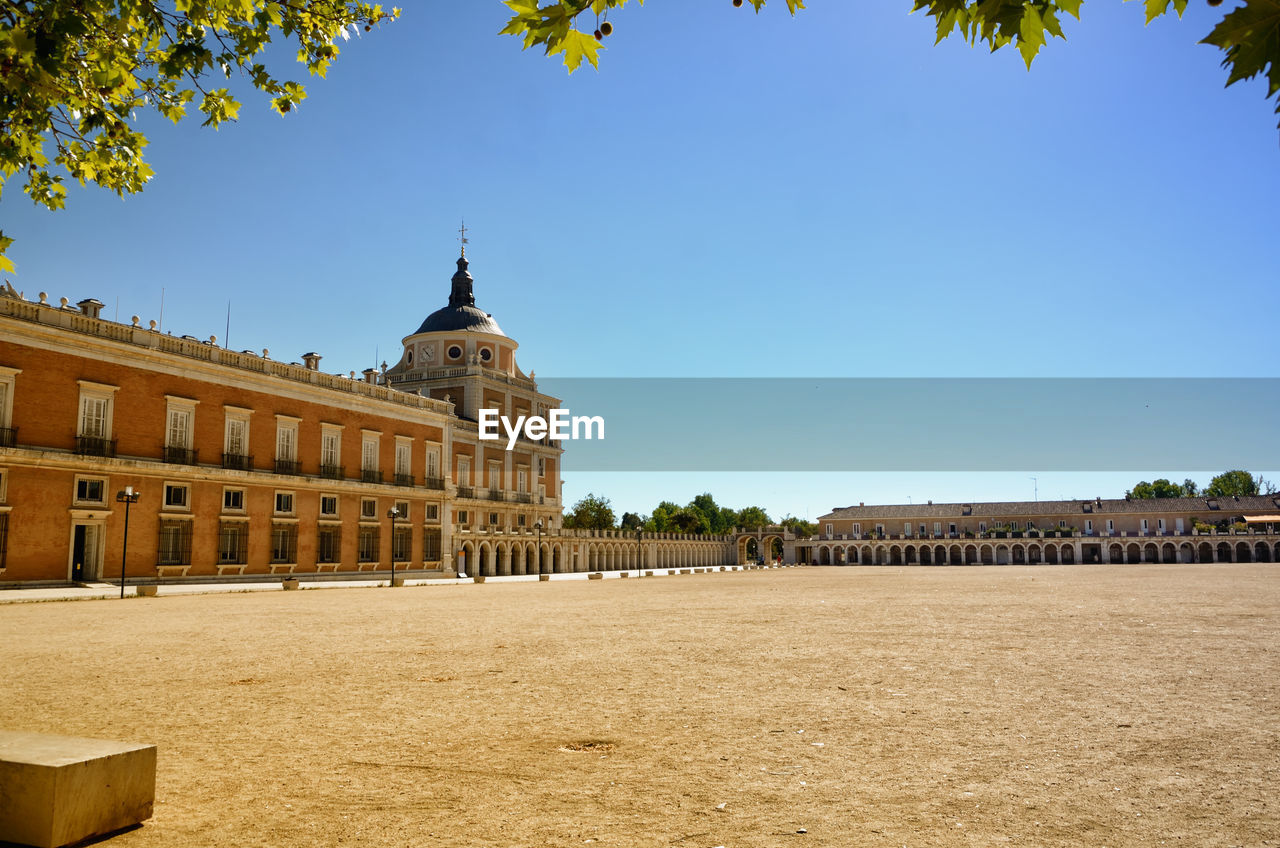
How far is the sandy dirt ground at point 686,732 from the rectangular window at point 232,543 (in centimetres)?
2178

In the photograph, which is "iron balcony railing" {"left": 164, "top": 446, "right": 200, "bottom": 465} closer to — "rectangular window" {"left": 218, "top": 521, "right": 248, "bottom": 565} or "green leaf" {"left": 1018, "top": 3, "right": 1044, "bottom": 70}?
"rectangular window" {"left": 218, "top": 521, "right": 248, "bottom": 565}

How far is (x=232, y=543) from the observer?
34.3m

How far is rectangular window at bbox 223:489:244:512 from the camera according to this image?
34.3 metres

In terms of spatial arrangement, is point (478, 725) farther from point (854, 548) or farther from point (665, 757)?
point (854, 548)

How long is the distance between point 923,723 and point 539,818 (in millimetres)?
3534

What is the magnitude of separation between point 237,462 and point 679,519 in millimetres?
91154

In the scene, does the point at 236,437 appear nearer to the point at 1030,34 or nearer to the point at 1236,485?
the point at 1030,34

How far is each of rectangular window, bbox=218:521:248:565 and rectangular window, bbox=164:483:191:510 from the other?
1.77m

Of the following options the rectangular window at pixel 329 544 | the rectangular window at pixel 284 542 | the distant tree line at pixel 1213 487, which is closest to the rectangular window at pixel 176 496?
the rectangular window at pixel 284 542

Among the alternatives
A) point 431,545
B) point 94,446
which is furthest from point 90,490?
point 431,545

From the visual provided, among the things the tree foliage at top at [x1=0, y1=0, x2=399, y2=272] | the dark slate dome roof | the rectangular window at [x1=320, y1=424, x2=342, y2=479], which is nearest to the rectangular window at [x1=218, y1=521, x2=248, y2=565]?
the rectangular window at [x1=320, y1=424, x2=342, y2=479]

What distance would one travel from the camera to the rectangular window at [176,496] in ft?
105

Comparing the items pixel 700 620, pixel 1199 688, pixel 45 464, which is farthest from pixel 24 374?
pixel 1199 688

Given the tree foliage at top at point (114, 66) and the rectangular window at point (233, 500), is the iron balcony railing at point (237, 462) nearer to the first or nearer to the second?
the rectangular window at point (233, 500)
